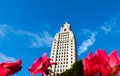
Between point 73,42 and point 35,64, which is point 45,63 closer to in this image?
point 35,64

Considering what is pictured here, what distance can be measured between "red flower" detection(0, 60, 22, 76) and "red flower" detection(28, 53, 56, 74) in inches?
6.3

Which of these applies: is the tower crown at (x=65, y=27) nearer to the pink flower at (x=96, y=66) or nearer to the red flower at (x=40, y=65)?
the red flower at (x=40, y=65)

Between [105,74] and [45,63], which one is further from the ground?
[45,63]

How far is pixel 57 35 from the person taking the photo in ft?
391

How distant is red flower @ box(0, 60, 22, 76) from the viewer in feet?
2.69

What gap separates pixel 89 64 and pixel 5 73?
26cm

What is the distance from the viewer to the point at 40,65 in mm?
1099

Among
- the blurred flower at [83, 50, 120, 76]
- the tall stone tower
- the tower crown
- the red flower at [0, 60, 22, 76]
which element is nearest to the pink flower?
the blurred flower at [83, 50, 120, 76]

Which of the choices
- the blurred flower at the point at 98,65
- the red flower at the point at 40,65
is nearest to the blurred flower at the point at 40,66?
the red flower at the point at 40,65

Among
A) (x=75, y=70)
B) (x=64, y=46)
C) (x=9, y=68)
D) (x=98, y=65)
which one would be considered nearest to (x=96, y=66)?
(x=98, y=65)

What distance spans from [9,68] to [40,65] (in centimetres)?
26

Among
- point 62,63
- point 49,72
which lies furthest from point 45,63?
point 62,63

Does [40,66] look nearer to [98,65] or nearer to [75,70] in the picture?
[75,70]

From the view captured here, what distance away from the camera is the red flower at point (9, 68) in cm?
82
